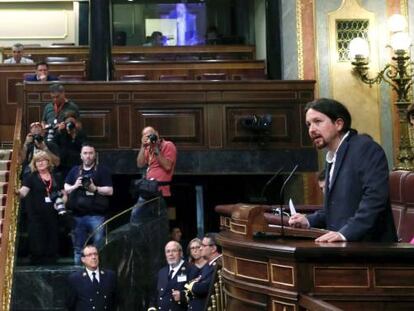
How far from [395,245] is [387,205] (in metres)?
0.32

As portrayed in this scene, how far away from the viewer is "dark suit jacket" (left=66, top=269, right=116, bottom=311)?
6.11 metres

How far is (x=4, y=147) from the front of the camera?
1071cm

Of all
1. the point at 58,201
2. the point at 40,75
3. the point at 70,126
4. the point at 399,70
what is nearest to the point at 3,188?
the point at 70,126

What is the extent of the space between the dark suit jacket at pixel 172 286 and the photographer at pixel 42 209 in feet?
5.47

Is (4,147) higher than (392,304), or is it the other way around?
(4,147)

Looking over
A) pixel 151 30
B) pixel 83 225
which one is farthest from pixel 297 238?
pixel 151 30

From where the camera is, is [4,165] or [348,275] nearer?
[348,275]

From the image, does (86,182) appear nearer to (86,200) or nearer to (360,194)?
(86,200)

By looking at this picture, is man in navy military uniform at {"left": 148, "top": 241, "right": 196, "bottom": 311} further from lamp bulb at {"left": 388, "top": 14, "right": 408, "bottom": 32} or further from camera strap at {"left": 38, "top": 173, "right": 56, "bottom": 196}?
lamp bulb at {"left": 388, "top": 14, "right": 408, "bottom": 32}

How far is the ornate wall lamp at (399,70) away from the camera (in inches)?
394

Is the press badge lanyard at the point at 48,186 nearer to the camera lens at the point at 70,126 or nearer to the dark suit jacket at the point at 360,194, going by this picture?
the camera lens at the point at 70,126

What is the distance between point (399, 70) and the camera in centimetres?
1000

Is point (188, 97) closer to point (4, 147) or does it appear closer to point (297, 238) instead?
point (4, 147)

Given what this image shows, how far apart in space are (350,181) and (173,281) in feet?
10.3
